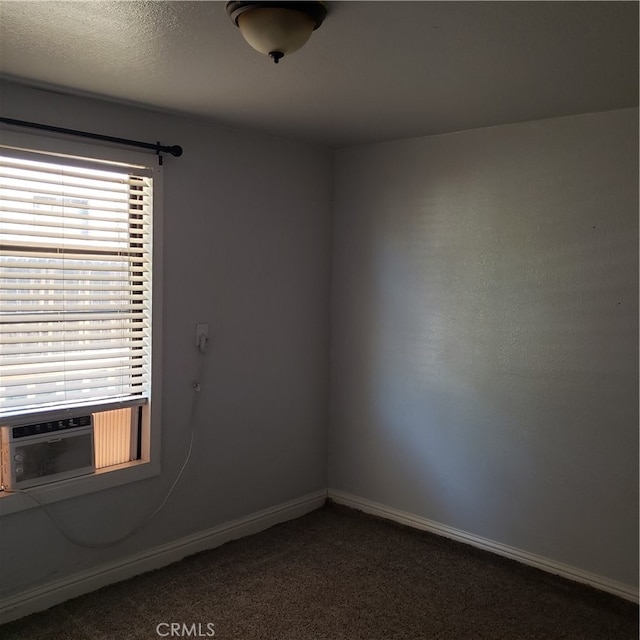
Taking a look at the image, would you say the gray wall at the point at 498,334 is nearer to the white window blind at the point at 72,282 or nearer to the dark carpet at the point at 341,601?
the dark carpet at the point at 341,601

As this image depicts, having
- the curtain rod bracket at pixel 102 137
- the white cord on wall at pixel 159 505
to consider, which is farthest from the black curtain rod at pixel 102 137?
the white cord on wall at pixel 159 505

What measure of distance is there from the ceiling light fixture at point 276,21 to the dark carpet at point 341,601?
2218mm

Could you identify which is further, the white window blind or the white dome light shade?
the white window blind

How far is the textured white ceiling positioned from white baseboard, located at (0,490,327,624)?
2153mm

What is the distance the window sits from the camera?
2.55 meters

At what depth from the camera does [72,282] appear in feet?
8.98

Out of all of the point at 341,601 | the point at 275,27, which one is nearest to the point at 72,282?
the point at 275,27

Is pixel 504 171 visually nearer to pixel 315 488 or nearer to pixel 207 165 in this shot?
pixel 207 165

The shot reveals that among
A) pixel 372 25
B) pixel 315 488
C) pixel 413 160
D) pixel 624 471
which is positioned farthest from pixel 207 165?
pixel 624 471

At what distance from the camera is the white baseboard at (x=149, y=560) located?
104 inches

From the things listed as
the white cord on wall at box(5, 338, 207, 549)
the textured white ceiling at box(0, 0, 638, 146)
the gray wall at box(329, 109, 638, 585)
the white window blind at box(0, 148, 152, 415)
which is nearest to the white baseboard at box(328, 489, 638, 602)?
the gray wall at box(329, 109, 638, 585)

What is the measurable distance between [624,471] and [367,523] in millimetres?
1467

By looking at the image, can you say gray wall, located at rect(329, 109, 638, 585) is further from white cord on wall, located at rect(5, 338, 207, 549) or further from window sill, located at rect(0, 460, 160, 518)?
window sill, located at rect(0, 460, 160, 518)

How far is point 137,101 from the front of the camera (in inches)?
110
